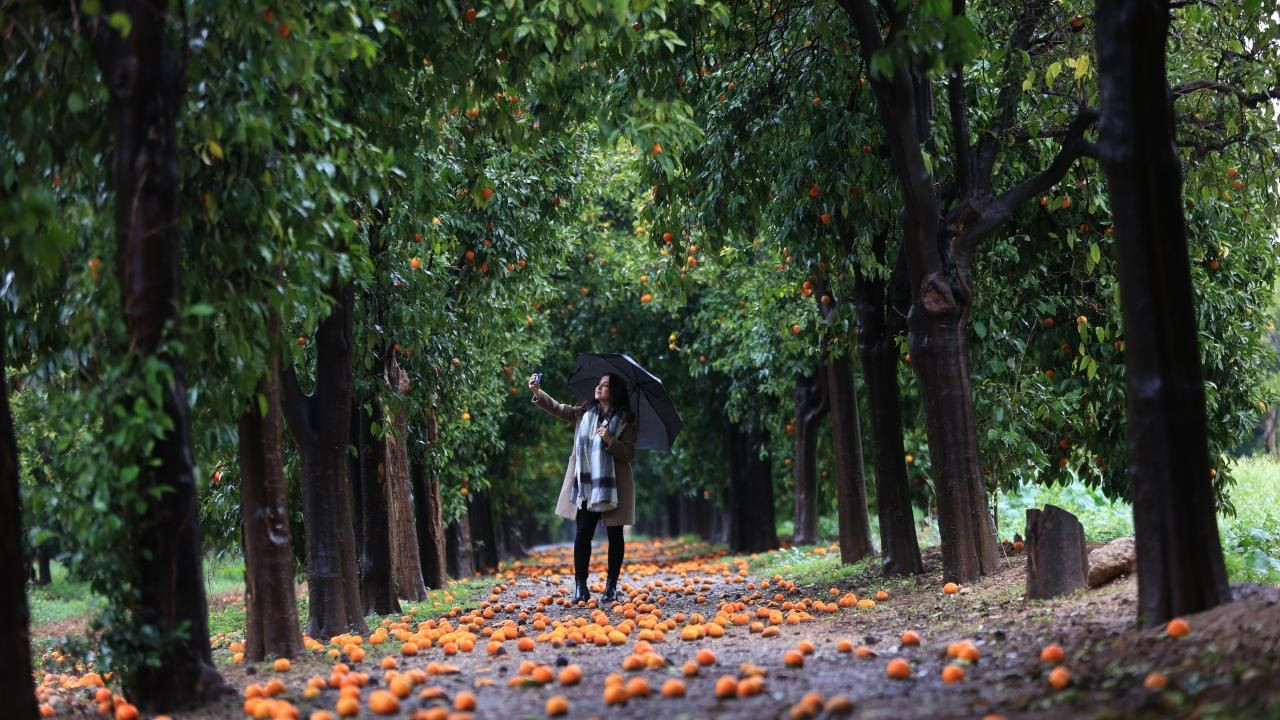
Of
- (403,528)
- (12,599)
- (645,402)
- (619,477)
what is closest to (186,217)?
(12,599)

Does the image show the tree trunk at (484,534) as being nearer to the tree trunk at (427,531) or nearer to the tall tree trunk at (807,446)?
the tall tree trunk at (807,446)

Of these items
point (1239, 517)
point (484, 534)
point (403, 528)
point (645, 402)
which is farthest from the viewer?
point (484, 534)

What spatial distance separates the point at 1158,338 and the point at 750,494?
17881 millimetres

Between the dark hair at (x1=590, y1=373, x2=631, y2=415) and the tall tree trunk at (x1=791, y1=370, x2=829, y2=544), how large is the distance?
7249 millimetres

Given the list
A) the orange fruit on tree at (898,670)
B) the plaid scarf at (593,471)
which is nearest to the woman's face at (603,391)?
the plaid scarf at (593,471)

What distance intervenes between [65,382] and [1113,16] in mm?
6244

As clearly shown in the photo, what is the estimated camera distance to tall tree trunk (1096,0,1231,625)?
5633mm

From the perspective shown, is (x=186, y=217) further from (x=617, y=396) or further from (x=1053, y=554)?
(x=1053, y=554)

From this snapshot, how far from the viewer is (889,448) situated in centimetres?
1124

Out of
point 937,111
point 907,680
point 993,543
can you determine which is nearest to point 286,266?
point 907,680

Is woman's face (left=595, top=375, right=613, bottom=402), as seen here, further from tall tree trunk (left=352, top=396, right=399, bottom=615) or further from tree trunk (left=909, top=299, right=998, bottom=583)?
tree trunk (left=909, top=299, right=998, bottom=583)

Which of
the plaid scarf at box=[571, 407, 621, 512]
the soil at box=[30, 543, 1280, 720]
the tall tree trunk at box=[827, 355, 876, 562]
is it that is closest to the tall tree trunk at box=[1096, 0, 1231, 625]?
the soil at box=[30, 543, 1280, 720]

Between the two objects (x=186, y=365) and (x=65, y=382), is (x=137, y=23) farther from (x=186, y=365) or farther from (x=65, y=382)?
(x=65, y=382)

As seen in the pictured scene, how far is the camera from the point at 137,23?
5.55 m
